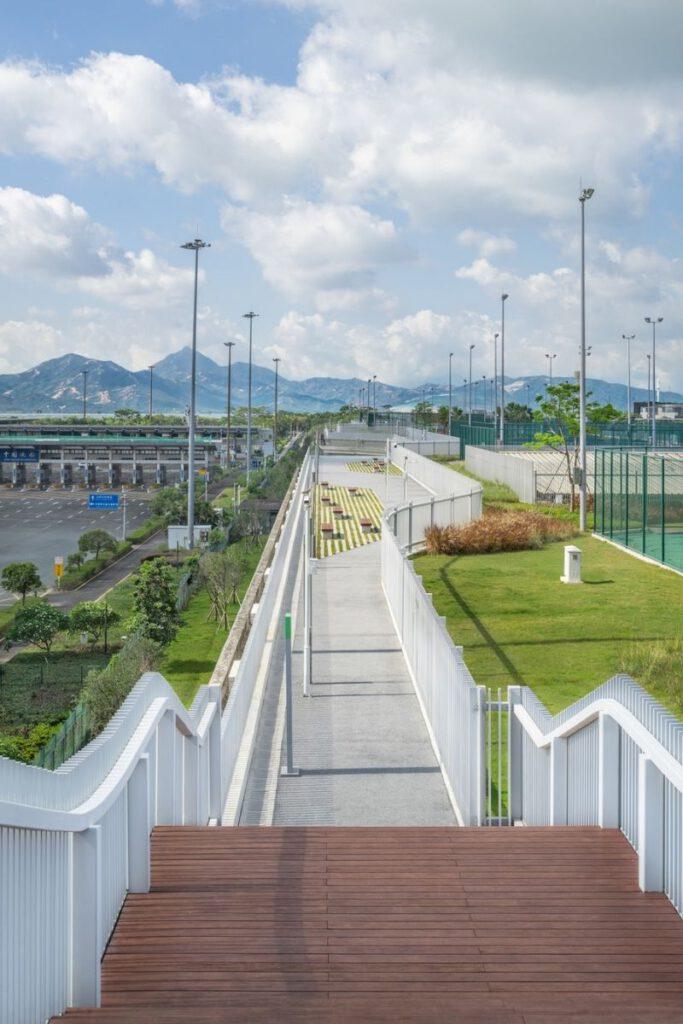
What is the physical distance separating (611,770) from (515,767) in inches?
82.1

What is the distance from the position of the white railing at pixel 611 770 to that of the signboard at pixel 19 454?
153m

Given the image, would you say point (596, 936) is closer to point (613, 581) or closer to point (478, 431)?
point (613, 581)

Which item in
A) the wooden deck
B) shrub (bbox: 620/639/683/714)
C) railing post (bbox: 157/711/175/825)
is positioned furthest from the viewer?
shrub (bbox: 620/639/683/714)

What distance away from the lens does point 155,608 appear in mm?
47094

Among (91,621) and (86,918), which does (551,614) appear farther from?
(91,621)

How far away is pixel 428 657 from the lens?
549 inches

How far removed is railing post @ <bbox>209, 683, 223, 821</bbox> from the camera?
944 cm

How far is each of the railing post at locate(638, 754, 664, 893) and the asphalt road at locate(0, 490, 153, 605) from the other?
218 feet

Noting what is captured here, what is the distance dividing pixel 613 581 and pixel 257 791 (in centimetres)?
1603

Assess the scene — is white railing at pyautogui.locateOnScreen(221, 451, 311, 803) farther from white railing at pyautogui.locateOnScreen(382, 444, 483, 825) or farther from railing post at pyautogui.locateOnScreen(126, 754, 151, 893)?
railing post at pyautogui.locateOnScreen(126, 754, 151, 893)

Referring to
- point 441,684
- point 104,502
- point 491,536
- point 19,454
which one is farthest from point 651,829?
point 19,454

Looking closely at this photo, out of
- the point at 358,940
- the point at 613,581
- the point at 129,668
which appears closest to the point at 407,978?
the point at 358,940

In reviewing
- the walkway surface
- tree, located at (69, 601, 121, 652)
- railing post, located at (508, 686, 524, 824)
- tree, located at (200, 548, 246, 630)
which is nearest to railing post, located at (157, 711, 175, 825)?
railing post, located at (508, 686, 524, 824)

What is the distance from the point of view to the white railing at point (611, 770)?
597 cm
